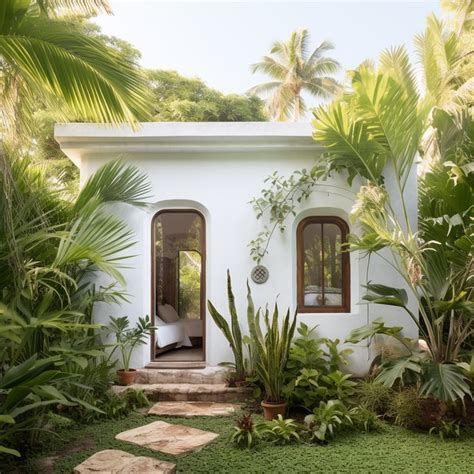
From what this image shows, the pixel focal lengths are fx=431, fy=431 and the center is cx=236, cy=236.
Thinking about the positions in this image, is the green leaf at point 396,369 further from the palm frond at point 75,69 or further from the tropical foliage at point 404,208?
the palm frond at point 75,69

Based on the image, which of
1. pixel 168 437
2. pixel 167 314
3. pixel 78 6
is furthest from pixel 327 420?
pixel 78 6

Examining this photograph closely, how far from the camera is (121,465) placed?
3.47 m

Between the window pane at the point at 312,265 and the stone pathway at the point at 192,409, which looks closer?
the stone pathway at the point at 192,409

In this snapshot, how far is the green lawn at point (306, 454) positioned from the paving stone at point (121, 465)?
0.20m

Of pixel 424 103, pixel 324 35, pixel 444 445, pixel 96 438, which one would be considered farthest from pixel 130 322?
pixel 324 35

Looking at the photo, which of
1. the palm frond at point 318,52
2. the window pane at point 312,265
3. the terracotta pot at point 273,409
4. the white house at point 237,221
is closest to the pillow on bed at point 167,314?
the white house at point 237,221

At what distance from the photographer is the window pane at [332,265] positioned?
6.23m

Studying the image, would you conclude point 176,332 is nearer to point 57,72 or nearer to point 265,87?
point 57,72

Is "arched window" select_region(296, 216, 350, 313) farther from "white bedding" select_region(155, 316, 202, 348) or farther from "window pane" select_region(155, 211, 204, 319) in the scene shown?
"window pane" select_region(155, 211, 204, 319)

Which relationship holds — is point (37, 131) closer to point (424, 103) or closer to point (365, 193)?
point (365, 193)

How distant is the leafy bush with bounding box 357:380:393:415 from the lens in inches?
192

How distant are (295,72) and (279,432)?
23.3 meters

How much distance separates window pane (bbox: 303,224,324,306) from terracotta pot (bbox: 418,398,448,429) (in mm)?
2016

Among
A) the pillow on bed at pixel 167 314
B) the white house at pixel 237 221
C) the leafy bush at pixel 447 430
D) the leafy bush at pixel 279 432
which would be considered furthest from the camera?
the pillow on bed at pixel 167 314
